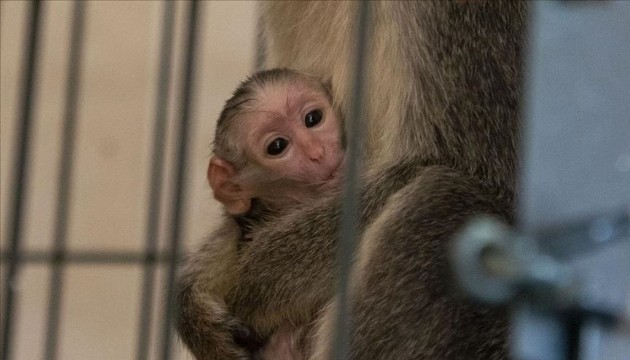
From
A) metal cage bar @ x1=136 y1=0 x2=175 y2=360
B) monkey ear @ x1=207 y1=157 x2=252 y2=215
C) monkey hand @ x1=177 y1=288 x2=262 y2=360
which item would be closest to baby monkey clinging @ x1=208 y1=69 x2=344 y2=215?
monkey ear @ x1=207 y1=157 x2=252 y2=215

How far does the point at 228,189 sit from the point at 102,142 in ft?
3.21

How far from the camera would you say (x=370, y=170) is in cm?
112

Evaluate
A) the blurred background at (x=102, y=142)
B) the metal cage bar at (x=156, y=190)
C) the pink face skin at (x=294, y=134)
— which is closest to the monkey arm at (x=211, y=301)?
the pink face skin at (x=294, y=134)

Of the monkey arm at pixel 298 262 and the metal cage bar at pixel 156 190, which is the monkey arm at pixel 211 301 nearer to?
the monkey arm at pixel 298 262

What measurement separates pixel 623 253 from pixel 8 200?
1.73 meters

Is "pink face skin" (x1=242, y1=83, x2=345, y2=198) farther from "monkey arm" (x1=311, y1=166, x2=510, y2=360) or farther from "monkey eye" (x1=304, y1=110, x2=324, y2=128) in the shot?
"monkey arm" (x1=311, y1=166, x2=510, y2=360)

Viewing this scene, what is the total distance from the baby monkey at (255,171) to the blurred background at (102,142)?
794 millimetres

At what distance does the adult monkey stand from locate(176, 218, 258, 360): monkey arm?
0.06 ft

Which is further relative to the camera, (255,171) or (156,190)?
(156,190)

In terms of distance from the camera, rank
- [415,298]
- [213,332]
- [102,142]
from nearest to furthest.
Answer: [415,298], [213,332], [102,142]

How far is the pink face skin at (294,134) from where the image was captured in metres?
1.14

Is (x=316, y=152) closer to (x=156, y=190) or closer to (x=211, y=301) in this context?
(x=211, y=301)

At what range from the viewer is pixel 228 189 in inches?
47.0

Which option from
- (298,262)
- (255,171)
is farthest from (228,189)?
(298,262)
